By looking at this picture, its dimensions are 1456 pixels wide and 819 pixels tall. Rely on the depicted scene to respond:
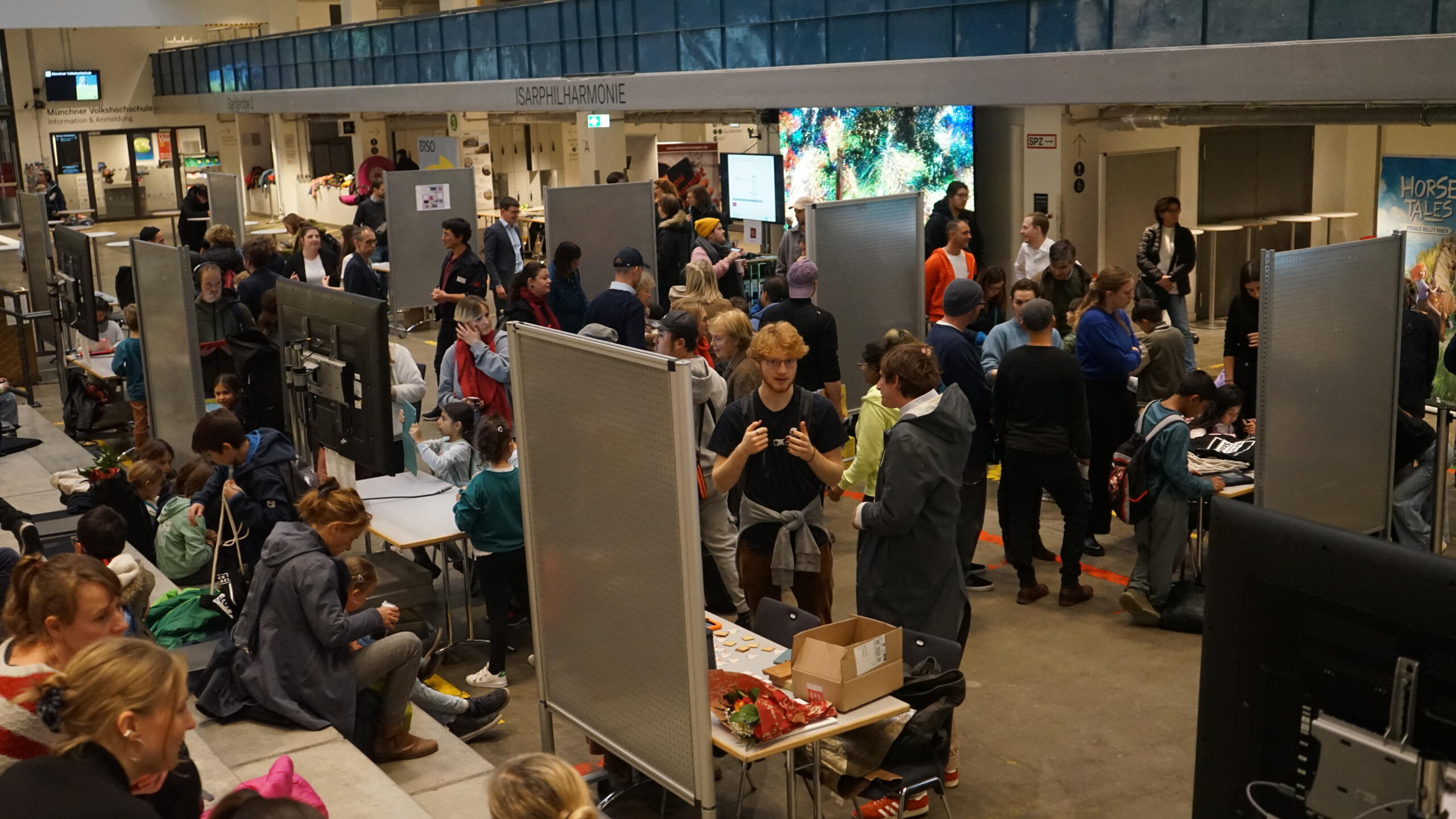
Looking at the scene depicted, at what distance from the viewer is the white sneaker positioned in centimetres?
623

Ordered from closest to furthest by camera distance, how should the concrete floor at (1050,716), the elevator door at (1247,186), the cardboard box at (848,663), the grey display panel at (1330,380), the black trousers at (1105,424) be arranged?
1. the cardboard box at (848,663)
2. the concrete floor at (1050,716)
3. the grey display panel at (1330,380)
4. the black trousers at (1105,424)
5. the elevator door at (1247,186)

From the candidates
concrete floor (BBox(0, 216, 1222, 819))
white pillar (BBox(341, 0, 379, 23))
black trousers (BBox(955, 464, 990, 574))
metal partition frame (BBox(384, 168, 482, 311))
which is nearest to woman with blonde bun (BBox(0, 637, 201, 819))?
concrete floor (BBox(0, 216, 1222, 819))

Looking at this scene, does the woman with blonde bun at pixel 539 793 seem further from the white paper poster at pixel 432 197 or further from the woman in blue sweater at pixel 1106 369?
the white paper poster at pixel 432 197

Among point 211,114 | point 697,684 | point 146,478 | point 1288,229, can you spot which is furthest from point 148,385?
point 211,114

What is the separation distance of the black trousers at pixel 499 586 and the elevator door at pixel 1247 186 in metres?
10.7

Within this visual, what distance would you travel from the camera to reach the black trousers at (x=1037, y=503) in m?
6.89

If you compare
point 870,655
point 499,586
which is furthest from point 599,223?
point 870,655

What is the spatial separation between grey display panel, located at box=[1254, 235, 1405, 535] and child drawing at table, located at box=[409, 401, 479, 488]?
3.80 metres

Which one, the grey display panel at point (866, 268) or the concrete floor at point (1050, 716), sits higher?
the grey display panel at point (866, 268)

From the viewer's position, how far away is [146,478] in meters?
6.92

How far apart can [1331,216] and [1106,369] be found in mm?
8943

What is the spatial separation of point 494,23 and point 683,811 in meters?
19.4

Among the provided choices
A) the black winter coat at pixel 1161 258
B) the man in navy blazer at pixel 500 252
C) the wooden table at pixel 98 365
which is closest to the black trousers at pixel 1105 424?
the black winter coat at pixel 1161 258

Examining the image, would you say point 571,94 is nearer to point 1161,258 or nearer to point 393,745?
point 1161,258
